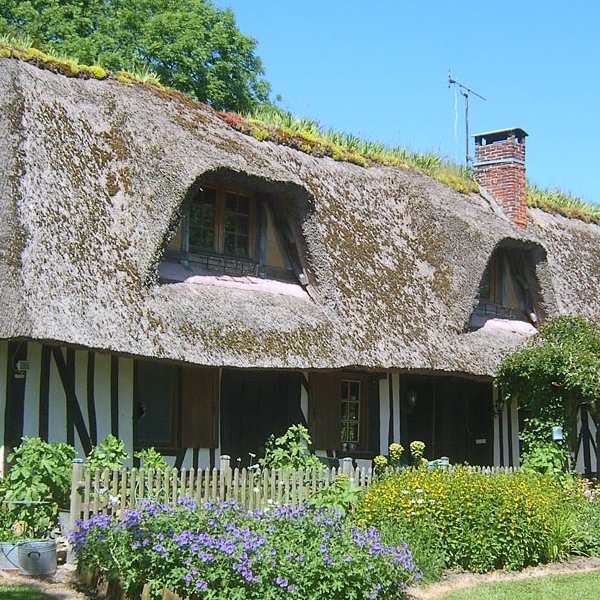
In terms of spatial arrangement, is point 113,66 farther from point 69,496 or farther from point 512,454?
point 69,496

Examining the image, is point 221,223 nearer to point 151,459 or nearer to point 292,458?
point 292,458

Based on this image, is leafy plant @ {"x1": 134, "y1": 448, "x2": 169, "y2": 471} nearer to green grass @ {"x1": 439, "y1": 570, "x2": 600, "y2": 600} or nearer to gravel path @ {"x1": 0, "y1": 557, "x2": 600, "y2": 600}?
gravel path @ {"x1": 0, "y1": 557, "x2": 600, "y2": 600}

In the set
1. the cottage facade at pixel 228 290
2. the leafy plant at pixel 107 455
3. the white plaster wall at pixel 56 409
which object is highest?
the cottage facade at pixel 228 290

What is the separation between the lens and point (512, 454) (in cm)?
2023

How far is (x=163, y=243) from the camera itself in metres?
13.6

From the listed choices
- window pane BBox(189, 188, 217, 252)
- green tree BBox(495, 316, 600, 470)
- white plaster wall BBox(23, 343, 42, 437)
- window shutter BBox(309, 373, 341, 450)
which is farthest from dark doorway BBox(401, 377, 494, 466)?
white plaster wall BBox(23, 343, 42, 437)

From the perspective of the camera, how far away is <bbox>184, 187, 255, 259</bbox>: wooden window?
1538 cm

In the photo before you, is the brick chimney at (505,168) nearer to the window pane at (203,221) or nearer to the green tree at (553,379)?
the green tree at (553,379)

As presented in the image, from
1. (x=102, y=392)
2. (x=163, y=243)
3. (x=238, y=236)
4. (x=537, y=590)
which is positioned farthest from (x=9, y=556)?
(x=238, y=236)

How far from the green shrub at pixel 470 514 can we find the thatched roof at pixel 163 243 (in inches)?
119

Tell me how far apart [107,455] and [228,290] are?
3.85 metres

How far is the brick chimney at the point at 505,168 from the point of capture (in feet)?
75.2

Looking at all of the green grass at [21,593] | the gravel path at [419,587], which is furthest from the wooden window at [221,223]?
the green grass at [21,593]

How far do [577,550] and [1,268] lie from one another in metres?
7.90
